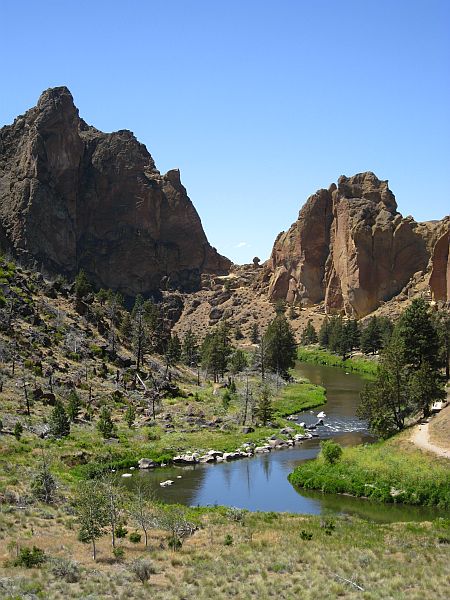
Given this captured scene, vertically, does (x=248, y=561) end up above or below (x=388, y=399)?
below

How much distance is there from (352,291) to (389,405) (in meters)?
123

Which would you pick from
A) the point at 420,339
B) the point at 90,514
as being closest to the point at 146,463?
the point at 90,514

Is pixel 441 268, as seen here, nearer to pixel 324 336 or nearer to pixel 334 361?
pixel 324 336

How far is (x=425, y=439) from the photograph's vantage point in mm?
50125

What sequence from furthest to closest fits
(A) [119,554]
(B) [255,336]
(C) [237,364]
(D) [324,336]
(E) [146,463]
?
(B) [255,336]
(D) [324,336]
(C) [237,364]
(E) [146,463]
(A) [119,554]

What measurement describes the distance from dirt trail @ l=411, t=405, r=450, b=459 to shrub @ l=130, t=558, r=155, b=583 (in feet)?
88.9

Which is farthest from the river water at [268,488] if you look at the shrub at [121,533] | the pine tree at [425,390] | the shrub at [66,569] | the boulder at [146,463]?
the shrub at [66,569]

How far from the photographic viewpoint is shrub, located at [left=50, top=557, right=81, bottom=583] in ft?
82.7

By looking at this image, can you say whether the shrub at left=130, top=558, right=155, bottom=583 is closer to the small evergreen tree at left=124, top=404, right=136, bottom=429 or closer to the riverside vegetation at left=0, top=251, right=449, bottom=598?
the riverside vegetation at left=0, top=251, right=449, bottom=598

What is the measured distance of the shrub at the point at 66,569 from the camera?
25203 millimetres

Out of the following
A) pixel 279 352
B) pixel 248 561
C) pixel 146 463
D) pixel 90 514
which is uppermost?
pixel 279 352

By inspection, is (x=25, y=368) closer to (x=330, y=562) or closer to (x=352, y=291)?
(x=330, y=562)

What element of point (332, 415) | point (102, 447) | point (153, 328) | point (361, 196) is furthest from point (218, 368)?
point (361, 196)

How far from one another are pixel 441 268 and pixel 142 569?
14324 centimetres
